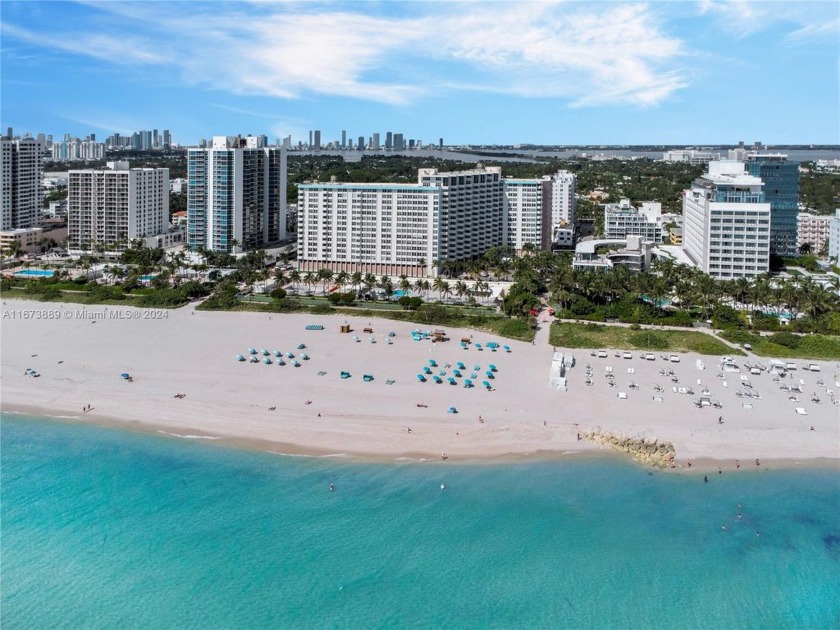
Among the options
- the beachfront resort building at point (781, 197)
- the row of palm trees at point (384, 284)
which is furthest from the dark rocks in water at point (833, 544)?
the beachfront resort building at point (781, 197)

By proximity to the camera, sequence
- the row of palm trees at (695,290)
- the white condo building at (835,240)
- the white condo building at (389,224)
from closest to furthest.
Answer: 1. the row of palm trees at (695,290)
2. the white condo building at (389,224)
3. the white condo building at (835,240)

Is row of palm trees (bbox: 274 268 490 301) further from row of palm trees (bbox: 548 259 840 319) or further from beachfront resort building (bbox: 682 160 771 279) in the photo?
beachfront resort building (bbox: 682 160 771 279)

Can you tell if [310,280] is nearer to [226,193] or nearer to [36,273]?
[226,193]

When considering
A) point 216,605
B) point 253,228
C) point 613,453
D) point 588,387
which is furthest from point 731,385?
point 253,228

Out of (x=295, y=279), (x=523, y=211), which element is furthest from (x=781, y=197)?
(x=295, y=279)

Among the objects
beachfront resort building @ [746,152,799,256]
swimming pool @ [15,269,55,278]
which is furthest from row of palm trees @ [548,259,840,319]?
swimming pool @ [15,269,55,278]

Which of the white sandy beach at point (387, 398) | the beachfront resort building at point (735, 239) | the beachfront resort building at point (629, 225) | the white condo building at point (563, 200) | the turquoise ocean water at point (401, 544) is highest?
the white condo building at point (563, 200)

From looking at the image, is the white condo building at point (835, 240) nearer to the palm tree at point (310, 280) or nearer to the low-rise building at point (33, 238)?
the palm tree at point (310, 280)

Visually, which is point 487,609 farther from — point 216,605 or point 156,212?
point 156,212
